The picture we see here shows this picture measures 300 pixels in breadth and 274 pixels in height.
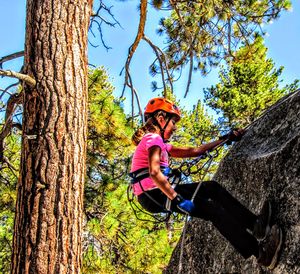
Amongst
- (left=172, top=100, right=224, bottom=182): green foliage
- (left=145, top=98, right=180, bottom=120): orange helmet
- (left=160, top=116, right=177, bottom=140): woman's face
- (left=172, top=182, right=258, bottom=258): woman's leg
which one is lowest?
(left=172, top=182, right=258, bottom=258): woman's leg

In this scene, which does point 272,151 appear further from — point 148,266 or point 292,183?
point 148,266

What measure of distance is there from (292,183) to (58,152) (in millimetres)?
1766

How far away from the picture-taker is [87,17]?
4129mm

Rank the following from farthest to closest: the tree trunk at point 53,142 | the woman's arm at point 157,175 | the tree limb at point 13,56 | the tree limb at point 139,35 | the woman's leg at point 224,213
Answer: the tree limb at point 139,35
the tree limb at point 13,56
the tree trunk at point 53,142
the woman's arm at point 157,175
the woman's leg at point 224,213

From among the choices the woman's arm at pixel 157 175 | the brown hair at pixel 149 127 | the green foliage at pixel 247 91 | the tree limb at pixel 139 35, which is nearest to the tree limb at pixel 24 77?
the brown hair at pixel 149 127

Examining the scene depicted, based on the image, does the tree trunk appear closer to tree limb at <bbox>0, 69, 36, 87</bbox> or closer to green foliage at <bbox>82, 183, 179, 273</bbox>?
tree limb at <bbox>0, 69, 36, 87</bbox>

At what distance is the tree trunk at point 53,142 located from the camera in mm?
3277

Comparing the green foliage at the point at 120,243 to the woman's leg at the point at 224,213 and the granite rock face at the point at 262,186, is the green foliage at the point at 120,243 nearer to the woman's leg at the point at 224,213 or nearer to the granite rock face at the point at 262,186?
the granite rock face at the point at 262,186

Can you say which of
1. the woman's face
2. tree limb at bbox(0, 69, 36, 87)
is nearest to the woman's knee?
→ the woman's face

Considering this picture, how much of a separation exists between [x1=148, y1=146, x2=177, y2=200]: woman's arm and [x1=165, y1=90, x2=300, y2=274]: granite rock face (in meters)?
0.47

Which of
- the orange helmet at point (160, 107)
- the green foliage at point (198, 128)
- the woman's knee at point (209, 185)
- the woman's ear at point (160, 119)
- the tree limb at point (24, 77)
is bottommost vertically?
the woman's knee at point (209, 185)

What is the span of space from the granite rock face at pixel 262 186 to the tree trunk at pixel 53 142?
3.04 ft

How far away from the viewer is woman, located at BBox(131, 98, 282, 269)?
275cm

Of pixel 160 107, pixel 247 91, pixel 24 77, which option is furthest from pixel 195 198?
pixel 247 91
